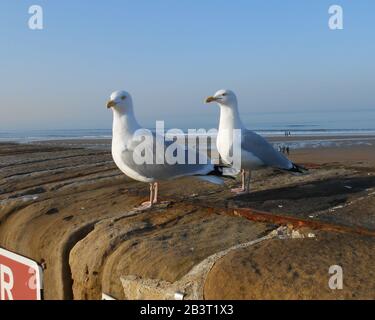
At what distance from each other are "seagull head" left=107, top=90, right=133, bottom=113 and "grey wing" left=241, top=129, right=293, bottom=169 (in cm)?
139

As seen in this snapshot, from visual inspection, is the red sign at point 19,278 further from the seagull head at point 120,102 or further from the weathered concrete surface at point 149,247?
A: the seagull head at point 120,102

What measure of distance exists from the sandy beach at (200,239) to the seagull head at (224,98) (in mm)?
1755

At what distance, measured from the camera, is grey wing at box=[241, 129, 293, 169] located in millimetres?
4480

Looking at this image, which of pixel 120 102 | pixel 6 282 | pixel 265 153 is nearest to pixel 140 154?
pixel 120 102

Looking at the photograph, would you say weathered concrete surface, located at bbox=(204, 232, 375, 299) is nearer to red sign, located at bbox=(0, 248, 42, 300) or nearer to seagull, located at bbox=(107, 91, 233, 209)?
red sign, located at bbox=(0, 248, 42, 300)

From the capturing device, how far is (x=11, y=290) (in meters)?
2.06

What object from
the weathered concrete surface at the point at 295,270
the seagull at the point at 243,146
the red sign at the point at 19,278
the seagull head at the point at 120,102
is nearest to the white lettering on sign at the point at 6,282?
the red sign at the point at 19,278

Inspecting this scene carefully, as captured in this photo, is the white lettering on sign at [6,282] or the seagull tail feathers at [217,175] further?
the seagull tail feathers at [217,175]

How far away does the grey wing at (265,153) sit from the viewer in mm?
4480

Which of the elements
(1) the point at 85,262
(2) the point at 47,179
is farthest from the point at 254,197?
(2) the point at 47,179

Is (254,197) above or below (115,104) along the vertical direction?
below

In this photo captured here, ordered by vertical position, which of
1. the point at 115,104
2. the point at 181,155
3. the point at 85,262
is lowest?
the point at 85,262
